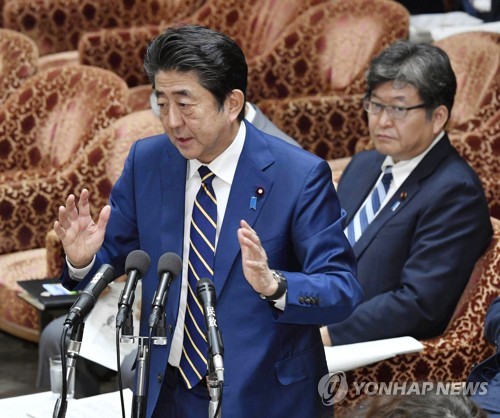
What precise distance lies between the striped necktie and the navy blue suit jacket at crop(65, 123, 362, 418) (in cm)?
115

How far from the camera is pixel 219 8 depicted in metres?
6.95

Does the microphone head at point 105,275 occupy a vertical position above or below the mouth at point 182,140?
below

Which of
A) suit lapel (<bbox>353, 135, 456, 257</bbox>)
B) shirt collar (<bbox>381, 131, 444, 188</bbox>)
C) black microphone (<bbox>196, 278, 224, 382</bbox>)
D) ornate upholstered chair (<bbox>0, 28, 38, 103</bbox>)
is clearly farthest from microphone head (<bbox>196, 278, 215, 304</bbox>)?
ornate upholstered chair (<bbox>0, 28, 38, 103</bbox>)

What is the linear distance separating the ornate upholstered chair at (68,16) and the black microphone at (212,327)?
6099 millimetres

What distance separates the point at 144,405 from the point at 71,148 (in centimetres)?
367

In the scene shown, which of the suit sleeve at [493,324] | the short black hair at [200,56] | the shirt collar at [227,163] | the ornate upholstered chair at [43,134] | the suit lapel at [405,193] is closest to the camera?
the short black hair at [200,56]

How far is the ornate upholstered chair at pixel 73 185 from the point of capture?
193 inches

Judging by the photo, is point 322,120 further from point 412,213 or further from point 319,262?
point 319,262

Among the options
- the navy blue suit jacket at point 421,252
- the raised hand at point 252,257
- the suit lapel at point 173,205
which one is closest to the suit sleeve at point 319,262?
the raised hand at point 252,257

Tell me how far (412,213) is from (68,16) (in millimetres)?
5114

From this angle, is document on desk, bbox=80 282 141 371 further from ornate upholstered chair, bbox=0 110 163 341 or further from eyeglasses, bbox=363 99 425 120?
ornate upholstered chair, bbox=0 110 163 341

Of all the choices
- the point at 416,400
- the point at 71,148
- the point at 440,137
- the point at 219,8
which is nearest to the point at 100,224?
the point at 416,400

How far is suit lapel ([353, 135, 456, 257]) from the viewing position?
138 inches

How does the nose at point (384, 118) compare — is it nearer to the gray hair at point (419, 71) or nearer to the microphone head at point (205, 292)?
the gray hair at point (419, 71)
